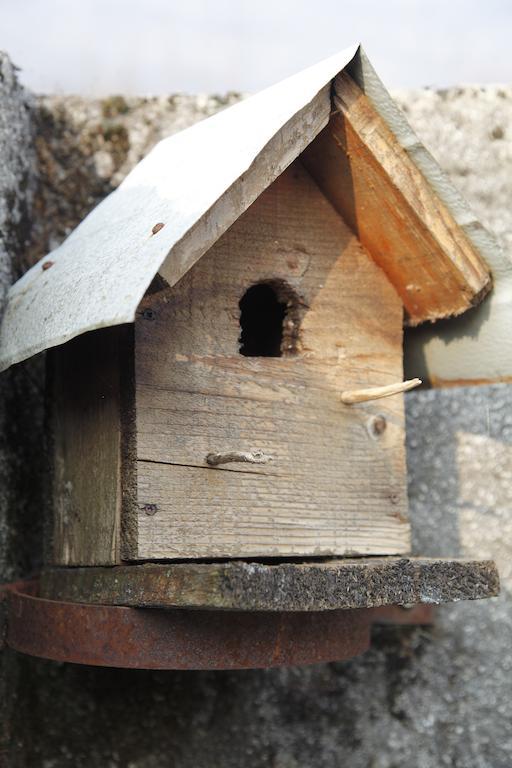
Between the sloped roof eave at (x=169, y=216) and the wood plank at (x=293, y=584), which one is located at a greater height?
the sloped roof eave at (x=169, y=216)

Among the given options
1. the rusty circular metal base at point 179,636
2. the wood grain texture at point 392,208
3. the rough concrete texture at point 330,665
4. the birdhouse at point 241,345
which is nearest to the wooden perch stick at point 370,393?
the birdhouse at point 241,345

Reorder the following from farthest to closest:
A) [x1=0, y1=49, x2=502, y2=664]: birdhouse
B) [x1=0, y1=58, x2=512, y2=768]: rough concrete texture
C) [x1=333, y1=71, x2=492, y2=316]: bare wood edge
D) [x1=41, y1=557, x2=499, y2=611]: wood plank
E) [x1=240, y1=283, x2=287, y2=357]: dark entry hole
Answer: [x1=0, y1=58, x2=512, y2=768]: rough concrete texture
[x1=240, y1=283, x2=287, y2=357]: dark entry hole
[x1=333, y1=71, x2=492, y2=316]: bare wood edge
[x1=0, y1=49, x2=502, y2=664]: birdhouse
[x1=41, y1=557, x2=499, y2=611]: wood plank

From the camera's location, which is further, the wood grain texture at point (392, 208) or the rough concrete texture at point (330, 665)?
the rough concrete texture at point (330, 665)

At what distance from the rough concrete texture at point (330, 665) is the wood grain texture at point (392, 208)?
2.14ft

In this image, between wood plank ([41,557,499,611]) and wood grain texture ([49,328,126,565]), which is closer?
wood plank ([41,557,499,611])

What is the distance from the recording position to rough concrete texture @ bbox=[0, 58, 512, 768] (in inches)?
92.0

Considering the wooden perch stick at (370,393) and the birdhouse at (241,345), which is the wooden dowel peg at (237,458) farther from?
the wooden perch stick at (370,393)

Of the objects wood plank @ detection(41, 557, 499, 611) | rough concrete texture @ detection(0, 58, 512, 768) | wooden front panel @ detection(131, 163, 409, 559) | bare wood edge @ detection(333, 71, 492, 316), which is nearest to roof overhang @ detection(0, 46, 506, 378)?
bare wood edge @ detection(333, 71, 492, 316)

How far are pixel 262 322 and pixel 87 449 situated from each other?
50 centimetres

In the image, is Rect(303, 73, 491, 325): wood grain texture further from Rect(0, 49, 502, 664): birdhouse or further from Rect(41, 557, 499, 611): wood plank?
Rect(41, 557, 499, 611): wood plank

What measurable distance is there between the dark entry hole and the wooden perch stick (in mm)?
247

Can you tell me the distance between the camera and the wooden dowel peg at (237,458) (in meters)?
Result: 1.76

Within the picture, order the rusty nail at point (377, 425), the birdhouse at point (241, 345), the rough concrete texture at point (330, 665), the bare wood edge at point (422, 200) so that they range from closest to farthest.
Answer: the birdhouse at point (241, 345), the bare wood edge at point (422, 200), the rusty nail at point (377, 425), the rough concrete texture at point (330, 665)

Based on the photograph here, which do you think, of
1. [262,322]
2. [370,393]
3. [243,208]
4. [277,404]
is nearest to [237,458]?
[277,404]
